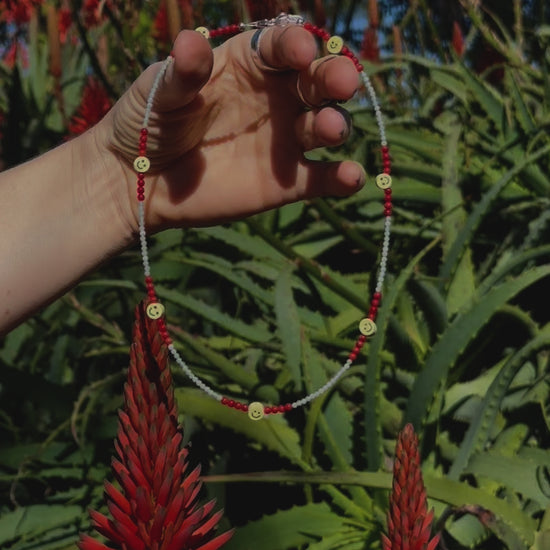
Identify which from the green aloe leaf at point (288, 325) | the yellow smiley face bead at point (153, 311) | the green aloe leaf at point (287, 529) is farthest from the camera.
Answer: the green aloe leaf at point (288, 325)

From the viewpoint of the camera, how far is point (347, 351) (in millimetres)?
1770

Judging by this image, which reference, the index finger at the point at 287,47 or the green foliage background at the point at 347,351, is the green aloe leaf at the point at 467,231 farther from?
the index finger at the point at 287,47

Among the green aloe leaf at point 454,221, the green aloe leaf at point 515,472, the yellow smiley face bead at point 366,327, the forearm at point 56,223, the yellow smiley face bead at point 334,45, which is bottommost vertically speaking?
the green aloe leaf at point 515,472

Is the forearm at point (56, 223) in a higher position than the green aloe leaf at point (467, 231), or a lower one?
higher

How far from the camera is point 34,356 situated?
86.0 inches

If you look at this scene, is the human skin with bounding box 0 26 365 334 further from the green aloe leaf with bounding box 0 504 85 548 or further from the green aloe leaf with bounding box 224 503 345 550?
the green aloe leaf with bounding box 0 504 85 548

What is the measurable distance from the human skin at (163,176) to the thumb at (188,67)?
4 centimetres

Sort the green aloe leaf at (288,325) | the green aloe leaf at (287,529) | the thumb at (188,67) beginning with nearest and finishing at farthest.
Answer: the thumb at (188,67)
the green aloe leaf at (287,529)
the green aloe leaf at (288,325)

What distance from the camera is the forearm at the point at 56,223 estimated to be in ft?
3.62

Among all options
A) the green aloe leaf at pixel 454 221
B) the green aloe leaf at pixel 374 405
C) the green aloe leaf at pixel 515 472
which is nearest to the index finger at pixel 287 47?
the green aloe leaf at pixel 374 405

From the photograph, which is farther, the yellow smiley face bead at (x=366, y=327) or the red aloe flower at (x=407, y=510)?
the yellow smiley face bead at (x=366, y=327)

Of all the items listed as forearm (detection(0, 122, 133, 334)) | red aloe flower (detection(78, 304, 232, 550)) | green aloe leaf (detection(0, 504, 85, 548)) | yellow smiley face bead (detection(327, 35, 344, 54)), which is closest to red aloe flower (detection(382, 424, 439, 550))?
red aloe flower (detection(78, 304, 232, 550))

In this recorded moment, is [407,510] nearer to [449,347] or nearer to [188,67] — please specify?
[188,67]

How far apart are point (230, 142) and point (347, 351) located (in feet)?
2.37
